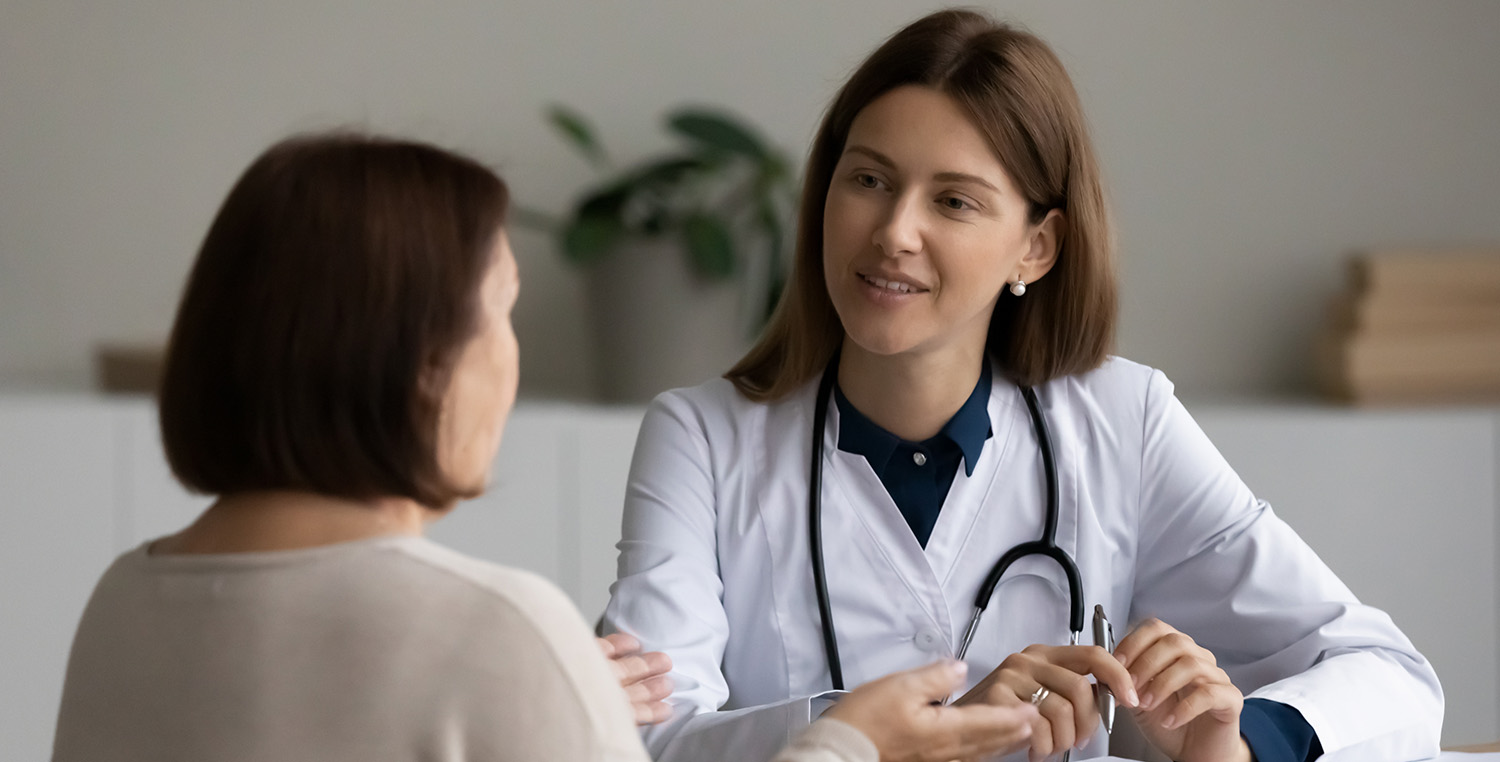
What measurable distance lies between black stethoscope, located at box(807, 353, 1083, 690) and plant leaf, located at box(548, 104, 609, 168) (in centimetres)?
137

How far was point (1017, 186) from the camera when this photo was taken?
1.49 m

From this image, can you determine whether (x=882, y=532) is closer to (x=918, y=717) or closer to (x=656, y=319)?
(x=918, y=717)

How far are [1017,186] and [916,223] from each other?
0.43ft

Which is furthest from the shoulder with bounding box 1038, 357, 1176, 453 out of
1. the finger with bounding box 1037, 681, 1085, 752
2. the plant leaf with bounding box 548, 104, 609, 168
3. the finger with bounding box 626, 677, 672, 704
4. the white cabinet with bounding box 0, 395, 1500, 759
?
Answer: the plant leaf with bounding box 548, 104, 609, 168

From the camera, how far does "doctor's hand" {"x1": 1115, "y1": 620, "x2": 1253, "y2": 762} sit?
1198mm

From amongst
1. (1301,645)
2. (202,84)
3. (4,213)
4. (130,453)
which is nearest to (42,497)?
(130,453)

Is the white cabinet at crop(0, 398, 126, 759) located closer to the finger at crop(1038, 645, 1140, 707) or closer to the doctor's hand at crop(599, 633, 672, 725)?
the doctor's hand at crop(599, 633, 672, 725)

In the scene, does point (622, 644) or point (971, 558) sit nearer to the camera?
point (622, 644)

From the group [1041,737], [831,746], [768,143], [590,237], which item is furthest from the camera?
[768,143]

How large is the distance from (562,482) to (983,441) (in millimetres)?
1340

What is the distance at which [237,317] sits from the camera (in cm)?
77

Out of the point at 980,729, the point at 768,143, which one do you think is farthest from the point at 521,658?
the point at 768,143

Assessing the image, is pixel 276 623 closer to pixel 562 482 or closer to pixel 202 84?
pixel 562 482

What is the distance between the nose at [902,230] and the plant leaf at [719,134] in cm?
133
